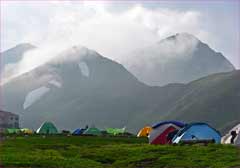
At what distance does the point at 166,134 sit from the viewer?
46312 millimetres

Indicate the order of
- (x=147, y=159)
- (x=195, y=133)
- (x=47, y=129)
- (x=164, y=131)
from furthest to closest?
(x=47, y=129) < (x=164, y=131) < (x=195, y=133) < (x=147, y=159)

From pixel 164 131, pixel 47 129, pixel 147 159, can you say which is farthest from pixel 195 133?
pixel 47 129

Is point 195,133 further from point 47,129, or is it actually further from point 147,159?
point 47,129

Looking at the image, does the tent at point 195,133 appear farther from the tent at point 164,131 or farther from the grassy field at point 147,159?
the grassy field at point 147,159

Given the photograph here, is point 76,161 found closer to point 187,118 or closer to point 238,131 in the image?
point 238,131

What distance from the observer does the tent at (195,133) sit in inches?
1631

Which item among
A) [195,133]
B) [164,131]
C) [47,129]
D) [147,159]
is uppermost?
[47,129]

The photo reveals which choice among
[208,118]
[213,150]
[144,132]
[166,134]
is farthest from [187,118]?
[213,150]

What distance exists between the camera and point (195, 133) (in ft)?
137

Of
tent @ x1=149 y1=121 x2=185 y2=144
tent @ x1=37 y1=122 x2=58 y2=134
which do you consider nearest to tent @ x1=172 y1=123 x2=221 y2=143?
tent @ x1=149 y1=121 x2=185 y2=144

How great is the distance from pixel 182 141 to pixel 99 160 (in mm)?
11176

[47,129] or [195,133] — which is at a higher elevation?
[47,129]

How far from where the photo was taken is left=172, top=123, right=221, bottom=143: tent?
41.4 m

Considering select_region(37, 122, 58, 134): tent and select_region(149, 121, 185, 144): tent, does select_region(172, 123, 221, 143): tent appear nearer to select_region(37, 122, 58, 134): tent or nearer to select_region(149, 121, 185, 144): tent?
select_region(149, 121, 185, 144): tent
